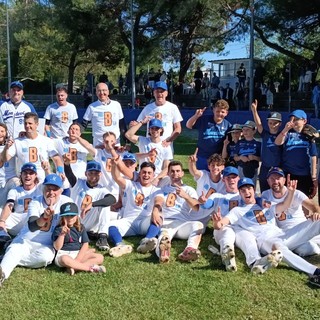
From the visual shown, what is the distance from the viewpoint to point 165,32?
30.7 m

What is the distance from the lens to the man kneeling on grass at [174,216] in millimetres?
5953

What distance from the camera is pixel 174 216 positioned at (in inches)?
260

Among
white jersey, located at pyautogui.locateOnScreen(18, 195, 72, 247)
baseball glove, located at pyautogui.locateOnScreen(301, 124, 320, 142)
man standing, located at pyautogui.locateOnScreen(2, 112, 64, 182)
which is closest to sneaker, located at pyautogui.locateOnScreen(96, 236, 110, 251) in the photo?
white jersey, located at pyautogui.locateOnScreen(18, 195, 72, 247)

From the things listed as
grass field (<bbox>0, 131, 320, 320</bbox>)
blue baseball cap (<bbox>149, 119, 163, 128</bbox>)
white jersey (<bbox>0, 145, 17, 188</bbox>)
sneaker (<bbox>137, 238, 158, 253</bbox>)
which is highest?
blue baseball cap (<bbox>149, 119, 163, 128</bbox>)

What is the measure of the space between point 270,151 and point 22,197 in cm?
358

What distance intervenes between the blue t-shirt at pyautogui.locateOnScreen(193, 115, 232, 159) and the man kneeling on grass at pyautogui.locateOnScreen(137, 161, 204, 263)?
4.46ft

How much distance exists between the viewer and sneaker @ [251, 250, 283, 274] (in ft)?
17.0

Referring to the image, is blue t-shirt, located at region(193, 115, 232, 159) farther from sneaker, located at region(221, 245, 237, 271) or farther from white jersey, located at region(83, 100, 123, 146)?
sneaker, located at region(221, 245, 237, 271)

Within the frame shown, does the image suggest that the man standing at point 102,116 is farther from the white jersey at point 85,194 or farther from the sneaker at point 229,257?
the sneaker at point 229,257

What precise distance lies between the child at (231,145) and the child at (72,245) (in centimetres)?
305

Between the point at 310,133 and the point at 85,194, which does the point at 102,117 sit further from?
the point at 310,133

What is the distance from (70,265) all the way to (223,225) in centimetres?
193

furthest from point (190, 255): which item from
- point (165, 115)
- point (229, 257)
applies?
point (165, 115)

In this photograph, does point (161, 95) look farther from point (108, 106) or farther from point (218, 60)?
point (218, 60)
